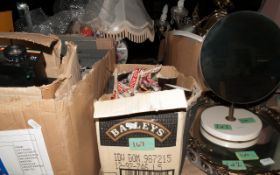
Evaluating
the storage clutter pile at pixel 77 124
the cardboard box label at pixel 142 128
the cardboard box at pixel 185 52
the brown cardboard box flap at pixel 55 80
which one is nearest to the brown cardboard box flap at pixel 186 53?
the cardboard box at pixel 185 52

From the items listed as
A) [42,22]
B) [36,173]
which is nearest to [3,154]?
[36,173]

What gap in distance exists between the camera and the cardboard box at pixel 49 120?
434 millimetres

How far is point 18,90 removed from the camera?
43 cm

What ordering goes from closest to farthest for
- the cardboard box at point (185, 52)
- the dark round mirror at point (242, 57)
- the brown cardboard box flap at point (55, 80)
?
the brown cardboard box flap at point (55, 80), the dark round mirror at point (242, 57), the cardboard box at point (185, 52)

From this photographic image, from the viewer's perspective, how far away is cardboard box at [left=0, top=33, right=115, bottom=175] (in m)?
0.43

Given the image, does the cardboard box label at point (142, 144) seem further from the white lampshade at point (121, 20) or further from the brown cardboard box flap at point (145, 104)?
the white lampshade at point (121, 20)

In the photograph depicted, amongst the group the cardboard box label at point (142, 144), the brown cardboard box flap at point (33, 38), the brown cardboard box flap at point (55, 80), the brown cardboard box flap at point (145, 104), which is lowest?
the cardboard box label at point (142, 144)

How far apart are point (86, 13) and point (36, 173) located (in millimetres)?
552

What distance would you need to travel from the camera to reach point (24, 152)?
49 centimetres

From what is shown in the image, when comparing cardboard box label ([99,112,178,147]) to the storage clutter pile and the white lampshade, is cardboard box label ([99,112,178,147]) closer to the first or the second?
the storage clutter pile

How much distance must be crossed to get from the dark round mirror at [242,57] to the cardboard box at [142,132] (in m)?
0.11

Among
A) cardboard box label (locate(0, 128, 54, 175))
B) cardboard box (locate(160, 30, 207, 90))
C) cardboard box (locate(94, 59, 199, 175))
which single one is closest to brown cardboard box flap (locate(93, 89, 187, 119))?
cardboard box (locate(94, 59, 199, 175))

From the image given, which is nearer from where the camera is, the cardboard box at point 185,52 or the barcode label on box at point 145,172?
the barcode label on box at point 145,172

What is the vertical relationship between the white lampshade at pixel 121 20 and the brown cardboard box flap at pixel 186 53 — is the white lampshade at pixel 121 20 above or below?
above
